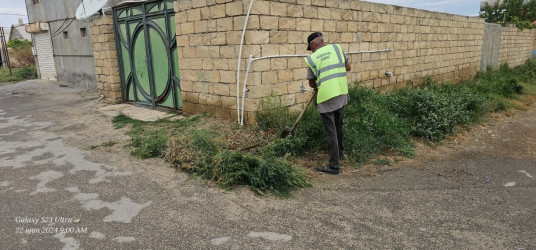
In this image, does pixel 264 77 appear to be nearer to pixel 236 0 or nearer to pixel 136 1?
pixel 236 0

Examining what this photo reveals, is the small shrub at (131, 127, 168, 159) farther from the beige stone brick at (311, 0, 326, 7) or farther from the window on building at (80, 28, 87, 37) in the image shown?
the window on building at (80, 28, 87, 37)

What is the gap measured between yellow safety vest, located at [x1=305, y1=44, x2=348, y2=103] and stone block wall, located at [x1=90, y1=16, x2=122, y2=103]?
230 inches

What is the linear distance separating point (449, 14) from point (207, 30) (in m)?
7.75

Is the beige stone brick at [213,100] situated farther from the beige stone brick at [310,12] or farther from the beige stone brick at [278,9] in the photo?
the beige stone brick at [310,12]

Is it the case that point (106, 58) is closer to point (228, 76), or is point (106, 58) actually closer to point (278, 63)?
point (228, 76)

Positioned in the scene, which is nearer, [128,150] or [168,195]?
[168,195]

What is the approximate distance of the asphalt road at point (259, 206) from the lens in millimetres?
2865

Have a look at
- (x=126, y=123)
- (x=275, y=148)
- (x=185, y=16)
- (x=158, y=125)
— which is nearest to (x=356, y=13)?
(x=185, y=16)

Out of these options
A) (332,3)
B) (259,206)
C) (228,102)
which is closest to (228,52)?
(228,102)

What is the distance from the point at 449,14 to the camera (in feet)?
33.7

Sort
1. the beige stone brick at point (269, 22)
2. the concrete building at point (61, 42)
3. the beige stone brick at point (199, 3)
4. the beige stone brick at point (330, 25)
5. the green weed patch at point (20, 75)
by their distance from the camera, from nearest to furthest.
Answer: the beige stone brick at point (269, 22) < the beige stone brick at point (199, 3) < the beige stone brick at point (330, 25) < the concrete building at point (61, 42) < the green weed patch at point (20, 75)

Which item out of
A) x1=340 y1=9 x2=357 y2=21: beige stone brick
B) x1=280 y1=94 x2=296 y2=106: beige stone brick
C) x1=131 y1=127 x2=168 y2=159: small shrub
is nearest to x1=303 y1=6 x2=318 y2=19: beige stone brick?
x1=340 y1=9 x2=357 y2=21: beige stone brick

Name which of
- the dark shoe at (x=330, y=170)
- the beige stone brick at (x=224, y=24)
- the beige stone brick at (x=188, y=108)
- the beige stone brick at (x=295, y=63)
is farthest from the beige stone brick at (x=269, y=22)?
the dark shoe at (x=330, y=170)

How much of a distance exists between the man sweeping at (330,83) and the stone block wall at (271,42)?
1213mm
